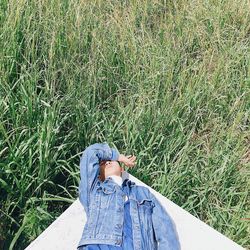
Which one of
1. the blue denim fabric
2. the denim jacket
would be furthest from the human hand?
the blue denim fabric

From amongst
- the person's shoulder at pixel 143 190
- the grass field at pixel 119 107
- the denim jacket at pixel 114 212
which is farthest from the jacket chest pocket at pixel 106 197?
the grass field at pixel 119 107

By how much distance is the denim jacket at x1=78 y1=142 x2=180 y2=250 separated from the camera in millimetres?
1688

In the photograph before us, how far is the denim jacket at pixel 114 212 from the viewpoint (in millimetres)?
1688

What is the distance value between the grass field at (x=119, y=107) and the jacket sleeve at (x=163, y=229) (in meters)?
0.23

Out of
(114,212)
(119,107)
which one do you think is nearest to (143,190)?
(114,212)

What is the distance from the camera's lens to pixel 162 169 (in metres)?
2.19

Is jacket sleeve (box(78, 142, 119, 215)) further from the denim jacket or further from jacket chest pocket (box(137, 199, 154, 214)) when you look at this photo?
jacket chest pocket (box(137, 199, 154, 214))

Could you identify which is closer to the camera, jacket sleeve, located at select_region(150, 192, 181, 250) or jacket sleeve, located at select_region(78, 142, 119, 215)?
jacket sleeve, located at select_region(150, 192, 181, 250)

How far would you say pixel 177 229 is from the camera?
184 centimetres

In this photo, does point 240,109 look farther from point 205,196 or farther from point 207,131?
point 205,196

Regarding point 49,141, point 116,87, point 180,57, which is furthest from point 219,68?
point 49,141

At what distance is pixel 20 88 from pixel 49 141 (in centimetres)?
36

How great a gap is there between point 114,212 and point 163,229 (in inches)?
8.5

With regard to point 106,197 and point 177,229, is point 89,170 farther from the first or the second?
point 177,229
